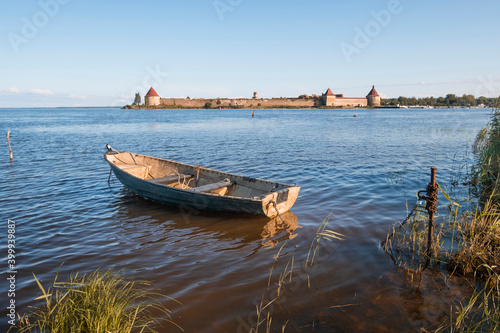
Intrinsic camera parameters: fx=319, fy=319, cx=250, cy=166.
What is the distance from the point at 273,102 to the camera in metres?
125

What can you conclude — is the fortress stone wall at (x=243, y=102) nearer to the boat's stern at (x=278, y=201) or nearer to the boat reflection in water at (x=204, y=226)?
the boat reflection in water at (x=204, y=226)

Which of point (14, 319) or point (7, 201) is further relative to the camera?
point (7, 201)

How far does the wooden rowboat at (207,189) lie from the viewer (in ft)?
24.8

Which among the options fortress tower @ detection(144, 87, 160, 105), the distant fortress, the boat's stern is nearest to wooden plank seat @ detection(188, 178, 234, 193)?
the boat's stern

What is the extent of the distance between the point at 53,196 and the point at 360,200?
968 cm

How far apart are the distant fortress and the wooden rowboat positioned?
4438 inches

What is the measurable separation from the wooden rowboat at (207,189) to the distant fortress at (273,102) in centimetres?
11273

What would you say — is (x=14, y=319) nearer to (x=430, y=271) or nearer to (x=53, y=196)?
(x=430, y=271)

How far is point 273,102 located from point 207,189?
119624 millimetres

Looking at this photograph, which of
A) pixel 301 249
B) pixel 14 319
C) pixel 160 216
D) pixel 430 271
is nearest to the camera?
pixel 14 319

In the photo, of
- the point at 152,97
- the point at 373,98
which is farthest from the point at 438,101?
the point at 152,97

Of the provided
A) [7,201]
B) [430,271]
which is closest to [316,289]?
[430,271]

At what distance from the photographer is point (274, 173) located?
44.7 ft

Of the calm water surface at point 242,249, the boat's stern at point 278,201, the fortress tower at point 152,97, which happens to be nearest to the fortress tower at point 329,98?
the fortress tower at point 152,97
